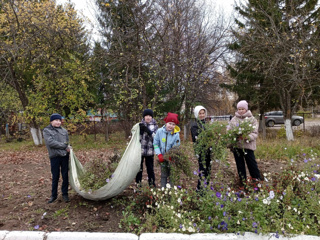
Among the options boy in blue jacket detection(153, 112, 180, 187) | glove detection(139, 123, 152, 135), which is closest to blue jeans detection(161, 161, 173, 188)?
boy in blue jacket detection(153, 112, 180, 187)

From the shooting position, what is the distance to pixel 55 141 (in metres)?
3.73

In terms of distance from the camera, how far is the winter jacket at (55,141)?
3720 mm

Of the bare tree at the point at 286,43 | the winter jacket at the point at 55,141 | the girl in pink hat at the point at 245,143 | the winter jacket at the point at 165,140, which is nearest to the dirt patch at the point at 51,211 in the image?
the girl in pink hat at the point at 245,143

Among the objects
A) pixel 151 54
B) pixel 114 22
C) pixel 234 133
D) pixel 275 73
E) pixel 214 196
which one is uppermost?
pixel 114 22

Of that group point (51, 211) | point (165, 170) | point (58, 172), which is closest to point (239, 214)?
point (165, 170)

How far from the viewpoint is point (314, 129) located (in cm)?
1114

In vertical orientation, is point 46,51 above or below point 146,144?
above

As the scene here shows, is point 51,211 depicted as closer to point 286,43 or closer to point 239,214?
point 239,214

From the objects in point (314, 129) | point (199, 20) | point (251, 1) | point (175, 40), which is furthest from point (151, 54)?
point (314, 129)

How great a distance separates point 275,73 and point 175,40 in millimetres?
4311

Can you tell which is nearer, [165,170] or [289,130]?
[165,170]

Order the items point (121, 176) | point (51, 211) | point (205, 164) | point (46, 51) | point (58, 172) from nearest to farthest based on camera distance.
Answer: point (121, 176)
point (51, 211)
point (205, 164)
point (58, 172)
point (46, 51)

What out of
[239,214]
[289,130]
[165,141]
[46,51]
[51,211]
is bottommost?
[51,211]

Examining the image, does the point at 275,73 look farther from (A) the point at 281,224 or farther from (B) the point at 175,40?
(A) the point at 281,224
